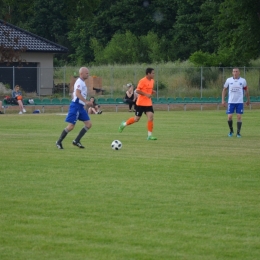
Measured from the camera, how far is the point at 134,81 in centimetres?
4831

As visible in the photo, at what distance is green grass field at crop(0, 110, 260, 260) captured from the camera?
23.2 ft

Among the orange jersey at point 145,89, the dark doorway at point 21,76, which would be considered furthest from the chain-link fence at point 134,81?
the orange jersey at point 145,89

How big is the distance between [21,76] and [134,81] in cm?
738

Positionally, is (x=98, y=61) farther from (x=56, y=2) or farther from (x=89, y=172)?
(x=89, y=172)

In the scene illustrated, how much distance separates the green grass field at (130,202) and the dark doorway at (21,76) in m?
28.1

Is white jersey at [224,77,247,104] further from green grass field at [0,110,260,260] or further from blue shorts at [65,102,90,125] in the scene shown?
blue shorts at [65,102,90,125]

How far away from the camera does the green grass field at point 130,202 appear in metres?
7.07

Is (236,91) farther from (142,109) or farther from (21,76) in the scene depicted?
(21,76)

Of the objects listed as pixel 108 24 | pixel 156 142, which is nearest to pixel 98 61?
pixel 108 24

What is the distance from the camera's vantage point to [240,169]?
1293 centimetres

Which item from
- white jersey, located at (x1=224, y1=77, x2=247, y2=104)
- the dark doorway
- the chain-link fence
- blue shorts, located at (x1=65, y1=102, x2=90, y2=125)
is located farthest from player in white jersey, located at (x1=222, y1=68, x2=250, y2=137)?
the chain-link fence

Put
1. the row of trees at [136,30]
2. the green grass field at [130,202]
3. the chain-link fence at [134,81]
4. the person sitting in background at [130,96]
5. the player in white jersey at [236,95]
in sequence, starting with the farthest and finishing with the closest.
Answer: the row of trees at [136,30] → the chain-link fence at [134,81] → the person sitting in background at [130,96] → the player in white jersey at [236,95] → the green grass field at [130,202]

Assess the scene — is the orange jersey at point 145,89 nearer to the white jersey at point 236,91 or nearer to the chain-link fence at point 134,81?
the white jersey at point 236,91

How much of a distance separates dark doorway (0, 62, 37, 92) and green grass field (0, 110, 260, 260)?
28.1m
